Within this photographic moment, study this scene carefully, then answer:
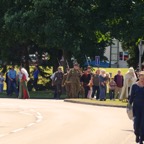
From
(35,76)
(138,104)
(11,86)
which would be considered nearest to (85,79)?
(11,86)

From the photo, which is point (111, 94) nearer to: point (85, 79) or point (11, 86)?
point (85, 79)

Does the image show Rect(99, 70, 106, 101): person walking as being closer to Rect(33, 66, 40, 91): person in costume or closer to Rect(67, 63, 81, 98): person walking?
Rect(67, 63, 81, 98): person walking

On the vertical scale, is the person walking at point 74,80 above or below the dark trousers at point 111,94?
above

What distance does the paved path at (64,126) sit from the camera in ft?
51.9

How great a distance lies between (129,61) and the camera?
6644 cm

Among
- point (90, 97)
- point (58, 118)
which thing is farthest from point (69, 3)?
point (58, 118)

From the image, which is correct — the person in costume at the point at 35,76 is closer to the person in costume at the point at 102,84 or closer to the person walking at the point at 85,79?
the person walking at the point at 85,79

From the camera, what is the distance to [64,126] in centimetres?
1950

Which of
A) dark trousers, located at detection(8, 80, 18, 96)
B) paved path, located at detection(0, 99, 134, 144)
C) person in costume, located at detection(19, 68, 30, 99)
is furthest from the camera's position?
dark trousers, located at detection(8, 80, 18, 96)

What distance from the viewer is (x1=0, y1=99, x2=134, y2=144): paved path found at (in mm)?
15828

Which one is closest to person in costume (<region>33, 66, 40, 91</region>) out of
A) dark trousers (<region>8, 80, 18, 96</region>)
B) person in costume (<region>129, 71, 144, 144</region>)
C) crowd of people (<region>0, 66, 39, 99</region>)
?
crowd of people (<region>0, 66, 39, 99</region>)

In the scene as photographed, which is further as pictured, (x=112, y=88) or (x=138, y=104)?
(x=112, y=88)

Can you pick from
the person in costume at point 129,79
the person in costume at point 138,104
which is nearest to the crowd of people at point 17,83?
the person in costume at point 129,79

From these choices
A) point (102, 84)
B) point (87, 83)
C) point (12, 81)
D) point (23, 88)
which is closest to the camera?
point (102, 84)
